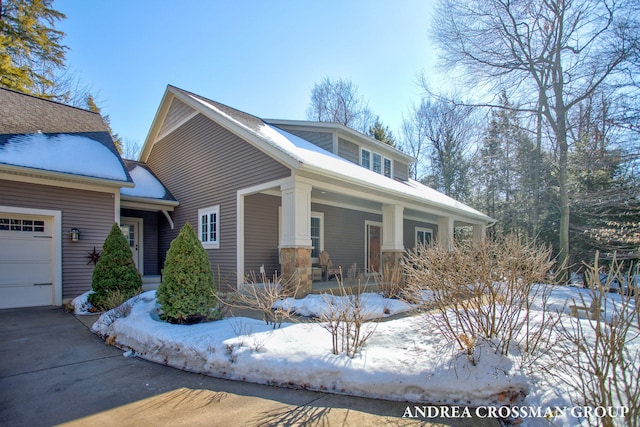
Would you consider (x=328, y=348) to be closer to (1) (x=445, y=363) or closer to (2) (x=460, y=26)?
(1) (x=445, y=363)

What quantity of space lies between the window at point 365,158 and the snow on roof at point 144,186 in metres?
7.02

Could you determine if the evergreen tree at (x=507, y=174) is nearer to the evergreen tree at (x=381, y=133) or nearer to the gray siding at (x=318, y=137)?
the evergreen tree at (x=381, y=133)

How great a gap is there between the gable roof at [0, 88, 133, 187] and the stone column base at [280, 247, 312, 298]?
467cm

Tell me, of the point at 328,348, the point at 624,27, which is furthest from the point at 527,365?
the point at 624,27

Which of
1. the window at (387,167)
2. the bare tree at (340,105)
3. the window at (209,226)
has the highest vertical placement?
the bare tree at (340,105)

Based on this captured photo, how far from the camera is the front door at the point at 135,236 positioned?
10914mm

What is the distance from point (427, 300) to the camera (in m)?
4.19

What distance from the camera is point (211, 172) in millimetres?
9891

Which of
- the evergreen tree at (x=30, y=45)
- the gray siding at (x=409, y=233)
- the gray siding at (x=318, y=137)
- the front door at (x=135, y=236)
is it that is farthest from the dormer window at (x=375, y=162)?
the evergreen tree at (x=30, y=45)

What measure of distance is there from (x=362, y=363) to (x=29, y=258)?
26.0 feet

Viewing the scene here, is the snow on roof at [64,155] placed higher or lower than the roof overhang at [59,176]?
higher

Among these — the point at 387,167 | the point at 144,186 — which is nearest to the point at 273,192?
the point at 144,186

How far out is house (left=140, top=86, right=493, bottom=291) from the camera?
7391 millimetres

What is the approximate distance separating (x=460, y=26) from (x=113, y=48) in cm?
1491
